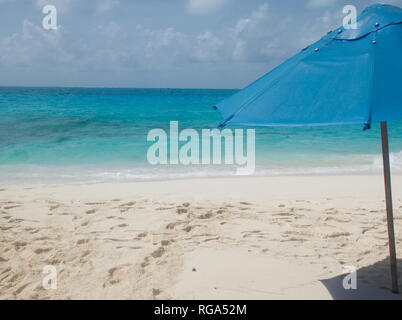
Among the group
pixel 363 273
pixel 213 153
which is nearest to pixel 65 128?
pixel 213 153

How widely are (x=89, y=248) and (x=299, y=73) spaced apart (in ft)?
9.23

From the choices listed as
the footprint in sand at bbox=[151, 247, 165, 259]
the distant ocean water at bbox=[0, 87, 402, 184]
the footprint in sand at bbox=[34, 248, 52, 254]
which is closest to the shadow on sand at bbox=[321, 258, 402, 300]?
the footprint in sand at bbox=[151, 247, 165, 259]

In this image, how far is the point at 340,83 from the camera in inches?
86.0

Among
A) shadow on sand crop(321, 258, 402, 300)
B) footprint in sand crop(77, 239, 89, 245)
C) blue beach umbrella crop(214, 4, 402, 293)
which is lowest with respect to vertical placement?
shadow on sand crop(321, 258, 402, 300)

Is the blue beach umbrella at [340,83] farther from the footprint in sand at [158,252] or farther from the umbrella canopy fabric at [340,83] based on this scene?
the footprint in sand at [158,252]

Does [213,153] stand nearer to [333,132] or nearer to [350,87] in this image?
[333,132]

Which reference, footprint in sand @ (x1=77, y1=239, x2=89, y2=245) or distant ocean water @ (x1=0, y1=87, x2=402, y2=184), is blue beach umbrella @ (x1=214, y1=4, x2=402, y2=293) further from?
distant ocean water @ (x1=0, y1=87, x2=402, y2=184)

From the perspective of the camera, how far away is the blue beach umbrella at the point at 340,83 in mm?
2011

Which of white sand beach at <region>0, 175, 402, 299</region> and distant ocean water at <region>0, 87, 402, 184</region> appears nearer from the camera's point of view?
white sand beach at <region>0, 175, 402, 299</region>

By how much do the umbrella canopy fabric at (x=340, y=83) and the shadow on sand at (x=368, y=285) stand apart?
5.60ft

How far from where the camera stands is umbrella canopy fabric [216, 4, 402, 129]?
79.2 inches

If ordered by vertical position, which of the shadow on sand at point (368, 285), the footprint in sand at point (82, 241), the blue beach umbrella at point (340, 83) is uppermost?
the blue beach umbrella at point (340, 83)

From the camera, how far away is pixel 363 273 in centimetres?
336

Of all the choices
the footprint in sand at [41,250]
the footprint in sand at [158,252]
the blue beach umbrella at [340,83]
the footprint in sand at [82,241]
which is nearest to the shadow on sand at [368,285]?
the footprint in sand at [158,252]
